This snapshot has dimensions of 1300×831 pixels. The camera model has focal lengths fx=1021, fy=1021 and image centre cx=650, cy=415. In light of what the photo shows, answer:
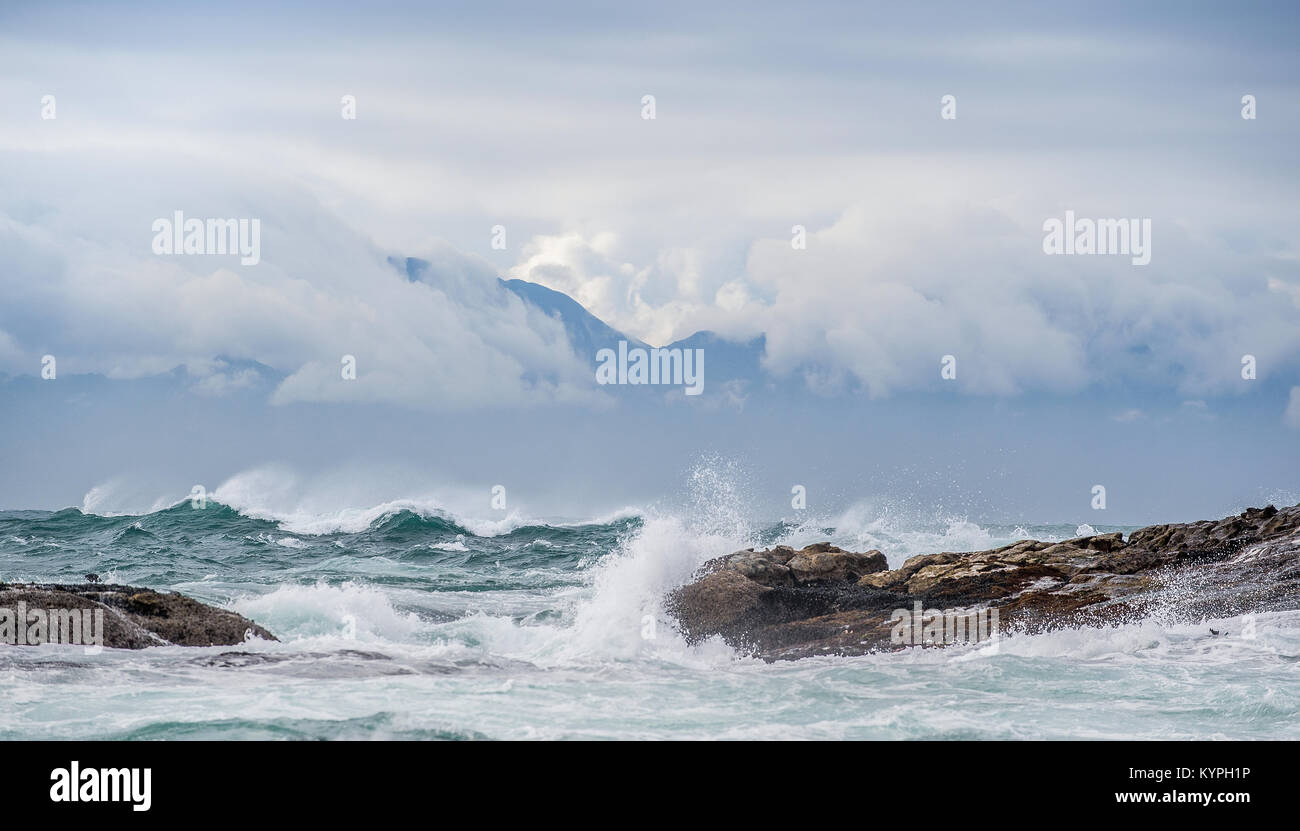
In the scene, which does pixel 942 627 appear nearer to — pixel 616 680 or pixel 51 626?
pixel 616 680

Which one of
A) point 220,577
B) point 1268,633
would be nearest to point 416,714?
point 1268,633

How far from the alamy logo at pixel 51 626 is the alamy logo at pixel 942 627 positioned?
11.4m

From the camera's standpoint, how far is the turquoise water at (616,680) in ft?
34.9
